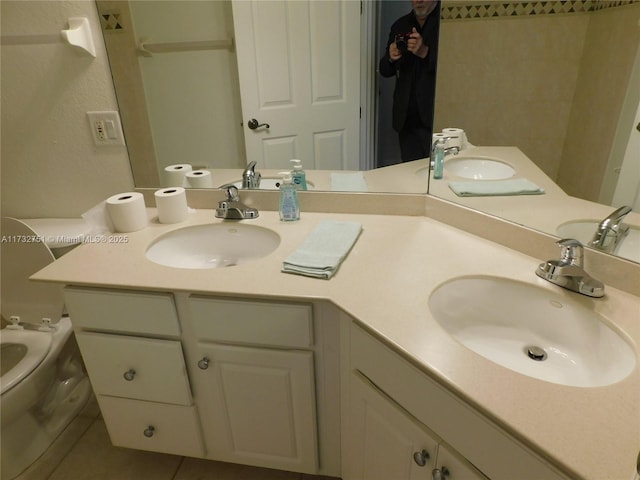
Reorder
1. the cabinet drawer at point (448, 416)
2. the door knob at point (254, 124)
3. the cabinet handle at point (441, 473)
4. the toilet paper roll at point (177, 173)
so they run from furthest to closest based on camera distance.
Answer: the toilet paper roll at point (177, 173) → the door knob at point (254, 124) → the cabinet handle at point (441, 473) → the cabinet drawer at point (448, 416)

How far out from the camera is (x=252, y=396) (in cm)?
119

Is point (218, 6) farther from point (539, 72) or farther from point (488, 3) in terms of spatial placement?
point (539, 72)

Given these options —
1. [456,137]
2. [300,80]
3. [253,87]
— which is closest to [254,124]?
[253,87]

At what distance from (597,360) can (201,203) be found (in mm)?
1321

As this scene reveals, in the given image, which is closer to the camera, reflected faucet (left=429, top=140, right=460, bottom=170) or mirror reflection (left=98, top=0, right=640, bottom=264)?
mirror reflection (left=98, top=0, right=640, bottom=264)

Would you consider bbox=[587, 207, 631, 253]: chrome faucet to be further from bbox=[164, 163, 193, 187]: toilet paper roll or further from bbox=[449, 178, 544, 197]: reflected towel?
bbox=[164, 163, 193, 187]: toilet paper roll

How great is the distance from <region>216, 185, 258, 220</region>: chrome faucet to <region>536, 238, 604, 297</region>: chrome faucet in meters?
0.94

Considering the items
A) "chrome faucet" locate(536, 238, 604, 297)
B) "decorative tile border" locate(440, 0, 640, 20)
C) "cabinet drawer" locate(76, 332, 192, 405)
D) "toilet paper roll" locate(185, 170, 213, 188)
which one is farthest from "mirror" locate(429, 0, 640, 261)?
"cabinet drawer" locate(76, 332, 192, 405)

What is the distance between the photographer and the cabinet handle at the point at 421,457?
0.84 metres

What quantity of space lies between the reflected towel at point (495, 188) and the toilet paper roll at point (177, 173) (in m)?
0.98

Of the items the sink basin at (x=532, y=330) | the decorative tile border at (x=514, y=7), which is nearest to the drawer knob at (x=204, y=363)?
the sink basin at (x=532, y=330)

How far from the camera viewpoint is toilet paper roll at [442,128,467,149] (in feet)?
4.02

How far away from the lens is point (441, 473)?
81cm

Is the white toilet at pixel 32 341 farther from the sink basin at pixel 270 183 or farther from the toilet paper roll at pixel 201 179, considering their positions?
the sink basin at pixel 270 183
